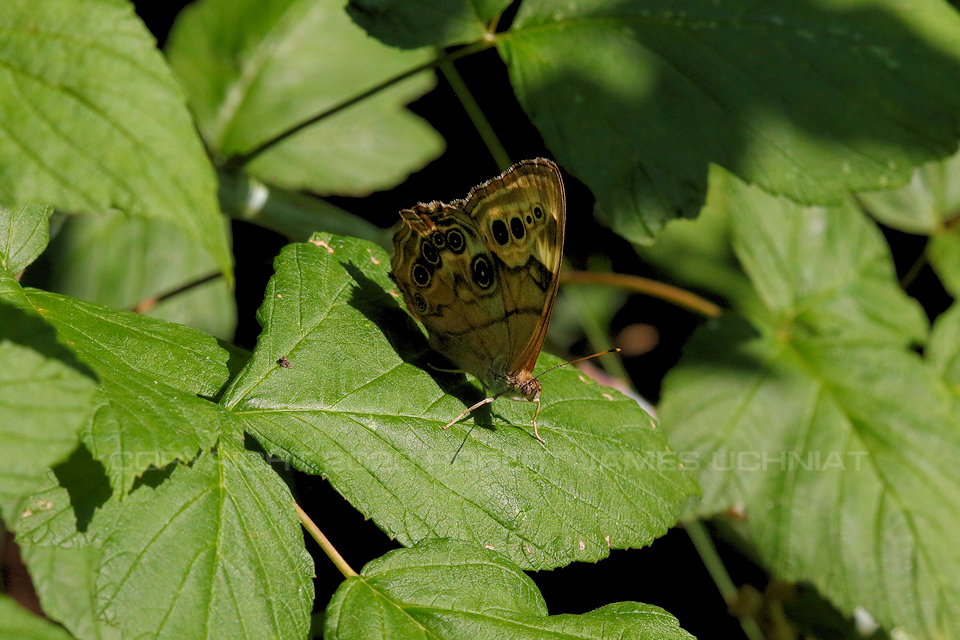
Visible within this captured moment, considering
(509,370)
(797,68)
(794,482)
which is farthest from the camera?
(794,482)

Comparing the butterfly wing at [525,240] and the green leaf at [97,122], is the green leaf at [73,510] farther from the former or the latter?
the butterfly wing at [525,240]

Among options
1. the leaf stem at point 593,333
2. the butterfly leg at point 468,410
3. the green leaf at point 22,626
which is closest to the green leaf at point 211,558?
the green leaf at point 22,626

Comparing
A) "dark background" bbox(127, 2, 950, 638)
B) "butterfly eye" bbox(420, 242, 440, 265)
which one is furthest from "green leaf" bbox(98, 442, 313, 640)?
"dark background" bbox(127, 2, 950, 638)

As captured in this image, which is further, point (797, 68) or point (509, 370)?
point (797, 68)

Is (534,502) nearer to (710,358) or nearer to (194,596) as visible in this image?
(194,596)

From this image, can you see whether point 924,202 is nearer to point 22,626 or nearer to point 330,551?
point 330,551

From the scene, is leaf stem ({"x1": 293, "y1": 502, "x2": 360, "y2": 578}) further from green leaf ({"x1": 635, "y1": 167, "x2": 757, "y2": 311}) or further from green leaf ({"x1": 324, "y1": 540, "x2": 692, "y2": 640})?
green leaf ({"x1": 635, "y1": 167, "x2": 757, "y2": 311})

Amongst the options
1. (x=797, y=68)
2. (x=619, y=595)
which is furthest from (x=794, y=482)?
(x=797, y=68)

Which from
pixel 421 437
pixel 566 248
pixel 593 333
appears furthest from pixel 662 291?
pixel 421 437
